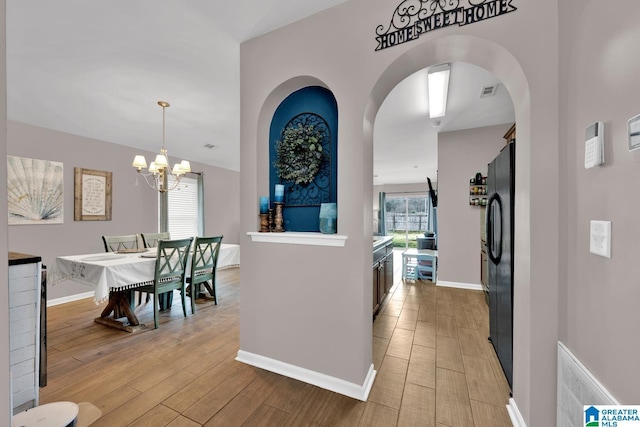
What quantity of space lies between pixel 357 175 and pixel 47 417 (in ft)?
6.84

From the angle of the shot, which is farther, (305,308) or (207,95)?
(207,95)

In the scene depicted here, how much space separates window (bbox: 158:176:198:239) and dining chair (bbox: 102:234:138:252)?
122cm

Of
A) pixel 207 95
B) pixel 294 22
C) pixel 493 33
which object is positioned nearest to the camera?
pixel 493 33

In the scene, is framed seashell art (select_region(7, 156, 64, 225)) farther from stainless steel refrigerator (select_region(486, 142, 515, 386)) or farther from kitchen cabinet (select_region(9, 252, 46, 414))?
stainless steel refrigerator (select_region(486, 142, 515, 386))

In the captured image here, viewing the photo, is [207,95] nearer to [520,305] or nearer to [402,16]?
[402,16]

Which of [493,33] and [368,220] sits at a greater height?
[493,33]

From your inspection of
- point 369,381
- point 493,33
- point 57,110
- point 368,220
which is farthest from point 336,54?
point 57,110

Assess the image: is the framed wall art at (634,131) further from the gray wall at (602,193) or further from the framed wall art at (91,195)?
the framed wall art at (91,195)

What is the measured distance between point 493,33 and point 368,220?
1.28m

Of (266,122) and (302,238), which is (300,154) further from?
(302,238)

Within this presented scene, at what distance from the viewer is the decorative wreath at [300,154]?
199 centimetres

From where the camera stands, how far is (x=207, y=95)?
3092 millimetres

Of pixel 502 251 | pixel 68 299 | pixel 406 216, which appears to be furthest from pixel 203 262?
pixel 406 216

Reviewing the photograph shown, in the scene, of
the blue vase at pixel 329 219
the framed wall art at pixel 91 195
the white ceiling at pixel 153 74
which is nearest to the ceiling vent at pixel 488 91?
the white ceiling at pixel 153 74
